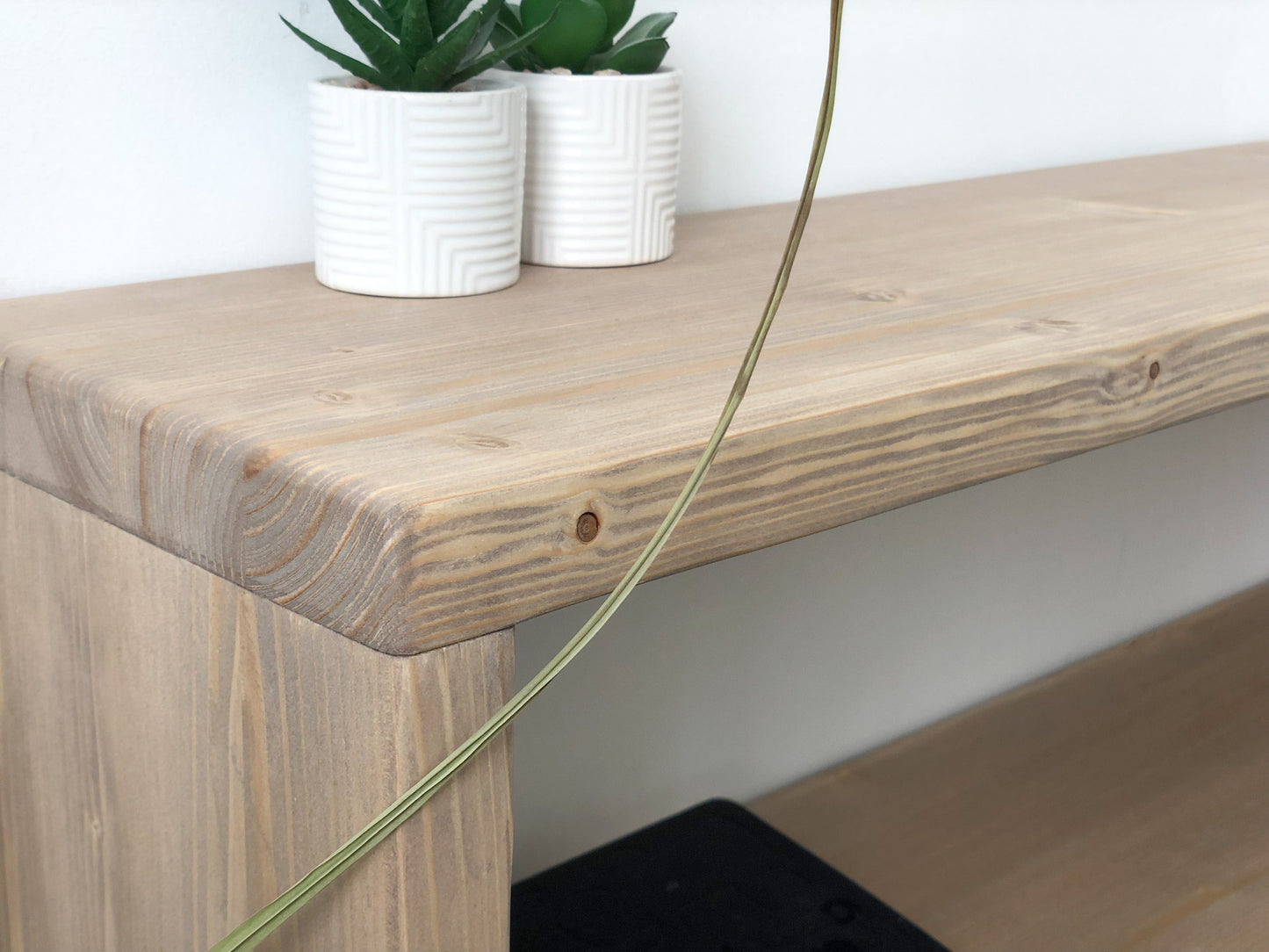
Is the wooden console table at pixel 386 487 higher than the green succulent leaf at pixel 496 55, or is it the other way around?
the green succulent leaf at pixel 496 55

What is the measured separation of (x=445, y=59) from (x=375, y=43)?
0.09ft

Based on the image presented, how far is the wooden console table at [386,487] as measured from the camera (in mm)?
332

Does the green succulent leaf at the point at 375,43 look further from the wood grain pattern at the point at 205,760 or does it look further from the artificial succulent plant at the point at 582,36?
the wood grain pattern at the point at 205,760

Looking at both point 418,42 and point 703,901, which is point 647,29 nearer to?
point 418,42

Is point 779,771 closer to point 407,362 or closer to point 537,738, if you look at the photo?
point 537,738

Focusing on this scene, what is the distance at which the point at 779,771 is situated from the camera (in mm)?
983

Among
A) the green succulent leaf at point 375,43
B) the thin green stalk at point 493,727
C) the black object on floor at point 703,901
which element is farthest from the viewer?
the black object on floor at point 703,901

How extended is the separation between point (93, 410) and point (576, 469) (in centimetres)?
17

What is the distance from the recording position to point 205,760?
0.40m

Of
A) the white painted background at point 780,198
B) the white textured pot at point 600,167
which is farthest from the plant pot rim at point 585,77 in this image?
the white painted background at point 780,198

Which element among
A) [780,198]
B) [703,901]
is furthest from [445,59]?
[703,901]

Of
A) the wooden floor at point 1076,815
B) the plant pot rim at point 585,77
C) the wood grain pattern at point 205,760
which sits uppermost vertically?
the plant pot rim at point 585,77

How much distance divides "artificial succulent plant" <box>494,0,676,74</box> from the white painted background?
0.09 metres

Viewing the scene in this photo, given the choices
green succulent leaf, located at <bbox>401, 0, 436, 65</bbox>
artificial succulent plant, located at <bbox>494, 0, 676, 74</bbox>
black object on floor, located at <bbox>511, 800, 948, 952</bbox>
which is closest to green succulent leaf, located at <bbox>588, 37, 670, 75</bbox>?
artificial succulent plant, located at <bbox>494, 0, 676, 74</bbox>
